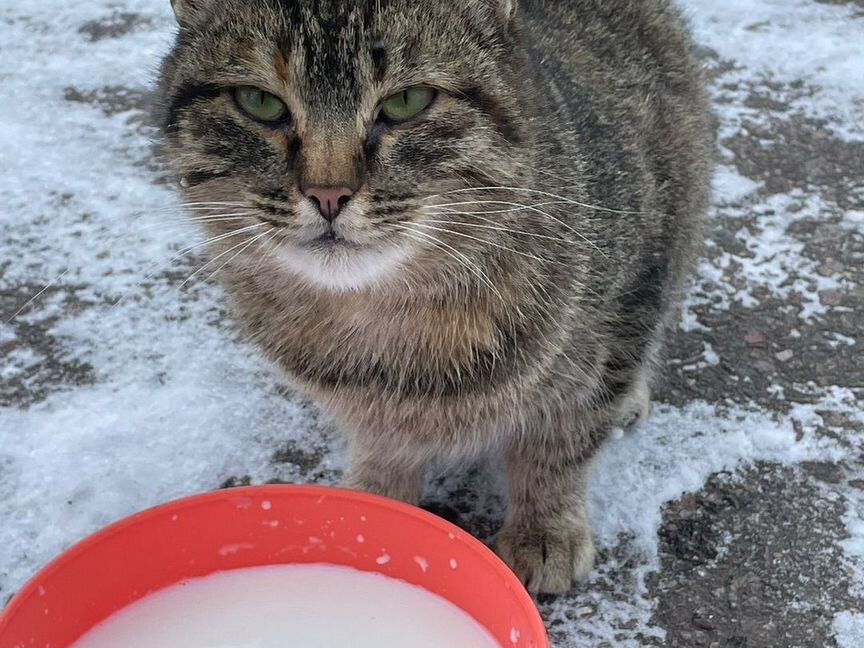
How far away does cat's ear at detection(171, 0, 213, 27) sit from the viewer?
161cm

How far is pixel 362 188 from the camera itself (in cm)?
141

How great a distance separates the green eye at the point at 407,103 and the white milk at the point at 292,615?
0.82m

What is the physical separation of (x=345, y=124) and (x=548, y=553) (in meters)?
0.97

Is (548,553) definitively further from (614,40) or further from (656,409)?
(614,40)

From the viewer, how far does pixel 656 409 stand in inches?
91.2

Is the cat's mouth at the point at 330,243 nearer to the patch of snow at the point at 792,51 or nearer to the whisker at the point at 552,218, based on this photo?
the whisker at the point at 552,218

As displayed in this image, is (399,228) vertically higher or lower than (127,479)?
higher

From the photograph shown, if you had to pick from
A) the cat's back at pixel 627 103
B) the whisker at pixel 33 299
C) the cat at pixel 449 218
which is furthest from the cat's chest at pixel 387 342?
the whisker at pixel 33 299

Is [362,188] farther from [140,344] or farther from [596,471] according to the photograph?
[140,344]

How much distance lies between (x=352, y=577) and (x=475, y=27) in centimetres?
98

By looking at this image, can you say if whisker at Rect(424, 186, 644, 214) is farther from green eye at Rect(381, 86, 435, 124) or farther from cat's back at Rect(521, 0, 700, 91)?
cat's back at Rect(521, 0, 700, 91)

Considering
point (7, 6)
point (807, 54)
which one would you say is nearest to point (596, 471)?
point (807, 54)

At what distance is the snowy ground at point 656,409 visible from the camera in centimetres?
191

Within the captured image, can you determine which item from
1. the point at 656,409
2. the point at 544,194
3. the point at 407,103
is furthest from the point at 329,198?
the point at 656,409
